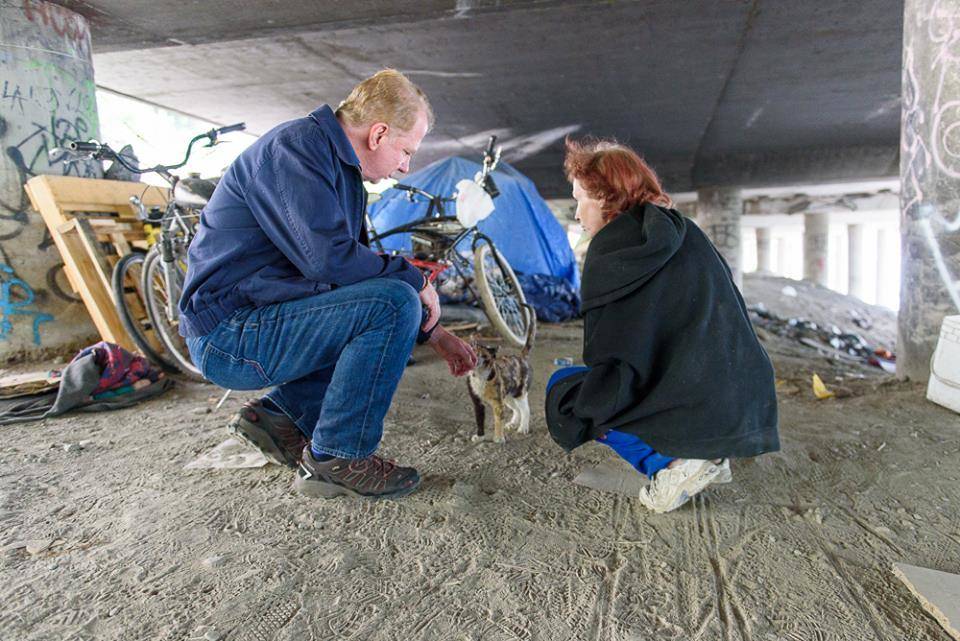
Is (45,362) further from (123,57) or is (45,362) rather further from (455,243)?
(123,57)

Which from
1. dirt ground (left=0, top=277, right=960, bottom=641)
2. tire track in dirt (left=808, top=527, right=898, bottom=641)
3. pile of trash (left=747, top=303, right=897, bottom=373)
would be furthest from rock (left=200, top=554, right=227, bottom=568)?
pile of trash (left=747, top=303, right=897, bottom=373)

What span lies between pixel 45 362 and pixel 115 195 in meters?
1.44

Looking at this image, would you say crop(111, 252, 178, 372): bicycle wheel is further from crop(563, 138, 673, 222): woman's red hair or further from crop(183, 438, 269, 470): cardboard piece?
crop(563, 138, 673, 222): woman's red hair

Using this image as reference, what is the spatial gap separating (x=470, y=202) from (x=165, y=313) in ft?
8.31

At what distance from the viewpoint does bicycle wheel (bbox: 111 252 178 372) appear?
3969 millimetres

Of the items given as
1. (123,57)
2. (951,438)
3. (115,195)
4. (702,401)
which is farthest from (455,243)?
(123,57)

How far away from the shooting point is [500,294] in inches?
206

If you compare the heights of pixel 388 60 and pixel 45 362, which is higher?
pixel 388 60

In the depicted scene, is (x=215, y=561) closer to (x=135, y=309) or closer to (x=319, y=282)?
(x=319, y=282)

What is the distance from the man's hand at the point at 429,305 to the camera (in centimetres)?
226

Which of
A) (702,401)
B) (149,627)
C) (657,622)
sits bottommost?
(657,622)

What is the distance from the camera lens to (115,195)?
4.55 metres

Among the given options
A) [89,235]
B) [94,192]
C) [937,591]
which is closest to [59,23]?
[94,192]

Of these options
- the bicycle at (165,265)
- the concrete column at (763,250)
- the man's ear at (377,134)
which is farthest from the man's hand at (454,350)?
the concrete column at (763,250)
